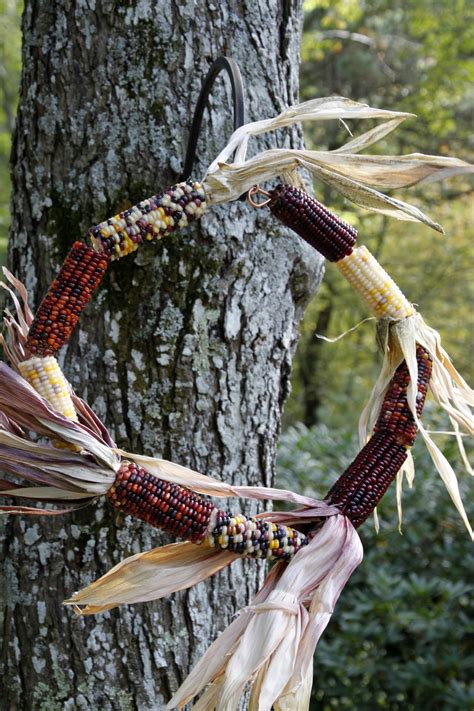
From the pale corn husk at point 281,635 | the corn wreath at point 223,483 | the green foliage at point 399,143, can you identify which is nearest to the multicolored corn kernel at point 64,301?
the corn wreath at point 223,483

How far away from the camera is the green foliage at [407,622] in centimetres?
208

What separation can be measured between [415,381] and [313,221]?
0.24m

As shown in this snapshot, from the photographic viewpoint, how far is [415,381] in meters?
0.89

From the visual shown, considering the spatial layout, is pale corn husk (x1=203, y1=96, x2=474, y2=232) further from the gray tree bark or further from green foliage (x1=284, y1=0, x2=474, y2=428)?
green foliage (x1=284, y1=0, x2=474, y2=428)

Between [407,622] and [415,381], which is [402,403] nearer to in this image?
[415,381]

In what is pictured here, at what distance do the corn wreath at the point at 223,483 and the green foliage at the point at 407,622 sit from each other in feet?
4.56

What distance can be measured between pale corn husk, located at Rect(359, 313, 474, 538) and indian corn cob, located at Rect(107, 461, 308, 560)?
0.62ft

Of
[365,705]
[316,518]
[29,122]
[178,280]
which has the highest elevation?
[29,122]

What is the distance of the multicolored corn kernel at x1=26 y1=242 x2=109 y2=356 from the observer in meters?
0.79

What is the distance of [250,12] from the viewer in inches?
41.8

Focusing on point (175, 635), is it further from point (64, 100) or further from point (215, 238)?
point (64, 100)

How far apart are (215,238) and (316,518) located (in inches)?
16.6

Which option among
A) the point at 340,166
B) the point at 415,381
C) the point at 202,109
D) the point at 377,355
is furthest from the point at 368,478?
the point at 377,355

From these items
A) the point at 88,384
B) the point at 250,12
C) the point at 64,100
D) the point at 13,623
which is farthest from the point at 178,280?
the point at 13,623
